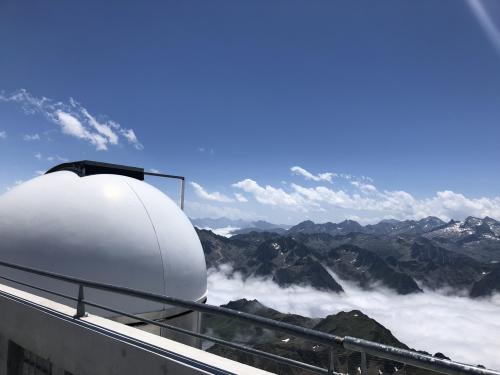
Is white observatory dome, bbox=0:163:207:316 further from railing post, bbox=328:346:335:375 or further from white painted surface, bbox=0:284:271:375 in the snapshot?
railing post, bbox=328:346:335:375

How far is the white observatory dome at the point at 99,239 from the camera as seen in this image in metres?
9.60

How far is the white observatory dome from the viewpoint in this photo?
9.60 metres

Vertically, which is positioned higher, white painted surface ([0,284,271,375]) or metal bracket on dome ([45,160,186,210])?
metal bracket on dome ([45,160,186,210])

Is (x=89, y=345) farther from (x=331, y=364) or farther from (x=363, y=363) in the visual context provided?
(x=363, y=363)

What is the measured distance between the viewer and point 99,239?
32.3ft

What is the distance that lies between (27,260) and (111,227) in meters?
2.28

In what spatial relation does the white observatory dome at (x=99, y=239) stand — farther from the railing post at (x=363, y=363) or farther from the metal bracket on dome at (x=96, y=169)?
the railing post at (x=363, y=363)

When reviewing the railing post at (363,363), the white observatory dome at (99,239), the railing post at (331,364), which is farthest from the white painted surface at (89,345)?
the white observatory dome at (99,239)

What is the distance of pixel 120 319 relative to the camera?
949cm

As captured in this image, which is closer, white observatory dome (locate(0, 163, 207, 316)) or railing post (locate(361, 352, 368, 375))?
railing post (locate(361, 352, 368, 375))

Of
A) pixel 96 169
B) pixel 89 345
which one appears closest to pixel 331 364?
pixel 89 345

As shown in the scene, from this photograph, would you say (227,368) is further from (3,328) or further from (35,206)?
(35,206)

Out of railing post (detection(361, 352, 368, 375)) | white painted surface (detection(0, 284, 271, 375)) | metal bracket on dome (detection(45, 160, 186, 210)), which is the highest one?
metal bracket on dome (detection(45, 160, 186, 210))

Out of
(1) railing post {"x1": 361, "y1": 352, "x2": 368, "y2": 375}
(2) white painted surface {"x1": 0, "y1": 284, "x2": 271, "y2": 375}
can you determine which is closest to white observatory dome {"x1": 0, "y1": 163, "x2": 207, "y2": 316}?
(2) white painted surface {"x1": 0, "y1": 284, "x2": 271, "y2": 375}
